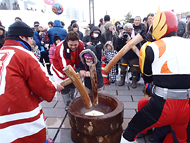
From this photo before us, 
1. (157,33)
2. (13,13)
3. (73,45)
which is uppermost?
(13,13)

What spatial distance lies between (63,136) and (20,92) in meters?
1.28

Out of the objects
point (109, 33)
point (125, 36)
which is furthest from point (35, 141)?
point (109, 33)

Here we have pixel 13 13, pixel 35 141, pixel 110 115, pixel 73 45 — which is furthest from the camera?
pixel 13 13

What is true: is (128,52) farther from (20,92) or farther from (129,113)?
Result: (20,92)

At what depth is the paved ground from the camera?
90.8 inches

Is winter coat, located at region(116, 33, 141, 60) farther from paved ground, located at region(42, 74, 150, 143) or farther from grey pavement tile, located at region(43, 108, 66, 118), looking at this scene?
grey pavement tile, located at region(43, 108, 66, 118)

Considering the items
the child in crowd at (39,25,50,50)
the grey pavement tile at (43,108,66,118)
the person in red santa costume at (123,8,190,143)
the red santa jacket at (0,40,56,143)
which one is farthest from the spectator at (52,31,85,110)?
the child in crowd at (39,25,50,50)

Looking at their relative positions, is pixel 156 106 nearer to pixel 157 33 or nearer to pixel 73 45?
pixel 157 33

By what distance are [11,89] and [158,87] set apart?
146 cm

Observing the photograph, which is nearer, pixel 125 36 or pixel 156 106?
pixel 156 106

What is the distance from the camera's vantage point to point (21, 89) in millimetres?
1341

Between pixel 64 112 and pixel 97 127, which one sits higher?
pixel 97 127

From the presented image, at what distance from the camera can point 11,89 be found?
50.9 inches

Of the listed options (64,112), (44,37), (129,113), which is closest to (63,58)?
(64,112)
